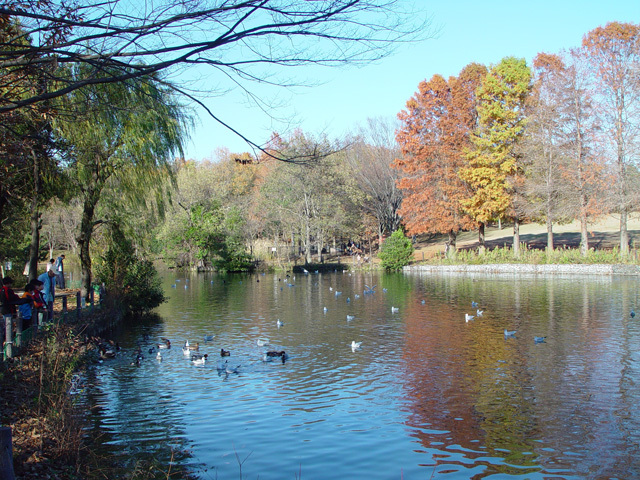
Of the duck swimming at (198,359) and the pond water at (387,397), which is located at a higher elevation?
the duck swimming at (198,359)

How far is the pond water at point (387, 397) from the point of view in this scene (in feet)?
24.5

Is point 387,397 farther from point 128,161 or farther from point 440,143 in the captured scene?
point 440,143

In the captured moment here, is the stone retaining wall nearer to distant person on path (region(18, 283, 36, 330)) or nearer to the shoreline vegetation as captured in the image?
distant person on path (region(18, 283, 36, 330))

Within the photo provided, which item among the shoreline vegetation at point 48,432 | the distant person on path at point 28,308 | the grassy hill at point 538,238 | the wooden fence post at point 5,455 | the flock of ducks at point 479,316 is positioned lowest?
the flock of ducks at point 479,316

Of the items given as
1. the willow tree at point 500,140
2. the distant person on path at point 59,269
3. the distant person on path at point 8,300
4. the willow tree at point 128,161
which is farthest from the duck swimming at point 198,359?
the willow tree at point 500,140

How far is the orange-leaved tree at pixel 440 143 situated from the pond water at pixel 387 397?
2358 cm

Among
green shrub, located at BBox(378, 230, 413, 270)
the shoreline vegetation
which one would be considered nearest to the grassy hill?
green shrub, located at BBox(378, 230, 413, 270)

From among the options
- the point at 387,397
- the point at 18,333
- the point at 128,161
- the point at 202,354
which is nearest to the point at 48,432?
the point at 18,333

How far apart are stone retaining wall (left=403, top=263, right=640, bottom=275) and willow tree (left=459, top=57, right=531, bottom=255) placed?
277 cm

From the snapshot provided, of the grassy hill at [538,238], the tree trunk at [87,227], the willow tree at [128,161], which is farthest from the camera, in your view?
the grassy hill at [538,238]

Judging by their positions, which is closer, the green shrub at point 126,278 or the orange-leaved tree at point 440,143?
the green shrub at point 126,278

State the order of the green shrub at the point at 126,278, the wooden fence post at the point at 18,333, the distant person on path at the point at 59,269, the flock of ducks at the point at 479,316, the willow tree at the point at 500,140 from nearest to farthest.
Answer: the wooden fence post at the point at 18,333
the flock of ducks at the point at 479,316
the green shrub at the point at 126,278
the distant person on path at the point at 59,269
the willow tree at the point at 500,140

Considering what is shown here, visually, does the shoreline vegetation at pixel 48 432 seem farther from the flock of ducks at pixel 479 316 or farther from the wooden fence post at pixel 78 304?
the flock of ducks at pixel 479 316

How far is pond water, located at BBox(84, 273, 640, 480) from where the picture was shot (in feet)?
24.5
